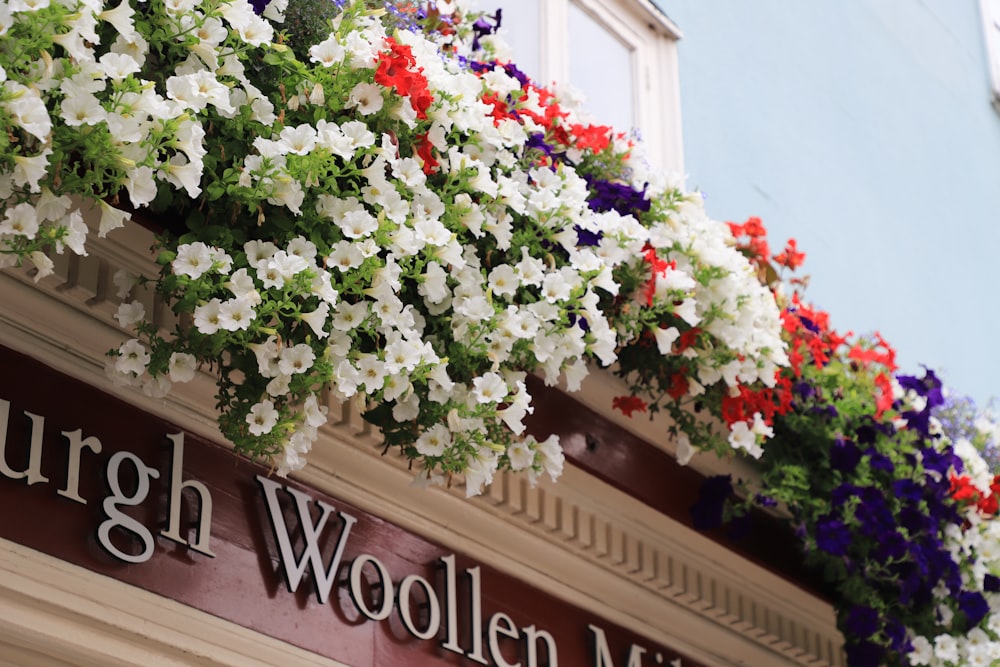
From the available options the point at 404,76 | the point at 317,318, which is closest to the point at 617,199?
the point at 404,76

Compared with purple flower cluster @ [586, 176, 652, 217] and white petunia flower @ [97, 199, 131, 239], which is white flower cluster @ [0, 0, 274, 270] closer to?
white petunia flower @ [97, 199, 131, 239]

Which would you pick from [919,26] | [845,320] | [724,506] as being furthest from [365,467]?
[919,26]

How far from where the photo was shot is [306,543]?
372 centimetres

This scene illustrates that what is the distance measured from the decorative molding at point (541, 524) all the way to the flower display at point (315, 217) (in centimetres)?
12

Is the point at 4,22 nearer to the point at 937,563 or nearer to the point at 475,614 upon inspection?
the point at 475,614

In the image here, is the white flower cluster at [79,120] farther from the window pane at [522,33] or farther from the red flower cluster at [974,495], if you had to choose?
the red flower cluster at [974,495]

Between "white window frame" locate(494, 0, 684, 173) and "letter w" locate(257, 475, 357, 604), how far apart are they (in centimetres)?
222

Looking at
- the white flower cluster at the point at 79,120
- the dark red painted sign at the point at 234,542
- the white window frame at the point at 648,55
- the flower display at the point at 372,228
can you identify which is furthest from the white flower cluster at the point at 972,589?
the white flower cluster at the point at 79,120

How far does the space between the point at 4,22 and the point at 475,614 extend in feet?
6.77

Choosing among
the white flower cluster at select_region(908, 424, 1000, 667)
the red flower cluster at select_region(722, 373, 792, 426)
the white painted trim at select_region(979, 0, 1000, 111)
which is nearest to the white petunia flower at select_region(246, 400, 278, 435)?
the red flower cluster at select_region(722, 373, 792, 426)

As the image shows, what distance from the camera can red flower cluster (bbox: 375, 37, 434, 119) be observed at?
3.25 metres

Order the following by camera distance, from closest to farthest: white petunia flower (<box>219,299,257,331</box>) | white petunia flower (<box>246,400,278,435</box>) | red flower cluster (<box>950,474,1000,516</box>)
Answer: white petunia flower (<box>219,299,257,331</box>) < white petunia flower (<box>246,400,278,435</box>) < red flower cluster (<box>950,474,1000,516</box>)

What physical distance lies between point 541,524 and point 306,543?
32.8 inches

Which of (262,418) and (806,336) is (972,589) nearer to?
(806,336)
